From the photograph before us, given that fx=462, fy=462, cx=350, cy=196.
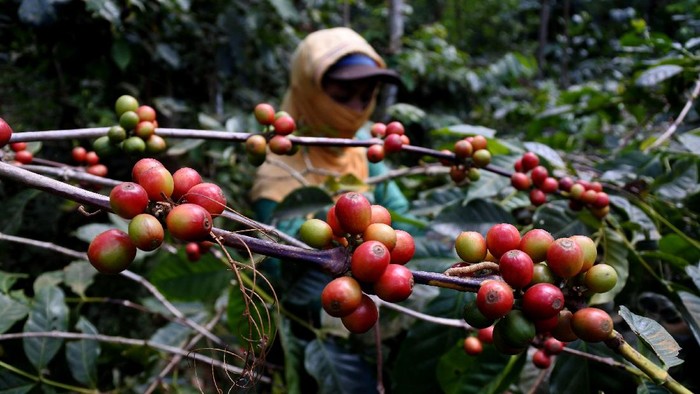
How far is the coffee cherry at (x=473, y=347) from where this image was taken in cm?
86

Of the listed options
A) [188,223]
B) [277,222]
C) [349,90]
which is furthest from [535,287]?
[349,90]

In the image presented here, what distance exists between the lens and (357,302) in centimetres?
41

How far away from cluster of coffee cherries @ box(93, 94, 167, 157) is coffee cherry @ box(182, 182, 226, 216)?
15.0 inches

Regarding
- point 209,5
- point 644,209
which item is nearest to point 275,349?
point 644,209

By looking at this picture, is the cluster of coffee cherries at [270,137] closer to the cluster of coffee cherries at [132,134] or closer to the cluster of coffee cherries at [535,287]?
the cluster of coffee cherries at [132,134]

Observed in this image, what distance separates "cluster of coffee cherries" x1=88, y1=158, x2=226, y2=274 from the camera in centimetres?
40

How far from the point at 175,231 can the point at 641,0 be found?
28.2 feet

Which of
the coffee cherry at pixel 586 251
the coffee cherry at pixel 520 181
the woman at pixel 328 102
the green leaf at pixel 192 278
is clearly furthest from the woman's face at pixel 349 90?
the coffee cherry at pixel 586 251

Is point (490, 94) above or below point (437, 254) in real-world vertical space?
below

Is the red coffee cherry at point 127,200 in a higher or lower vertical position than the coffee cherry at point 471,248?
higher

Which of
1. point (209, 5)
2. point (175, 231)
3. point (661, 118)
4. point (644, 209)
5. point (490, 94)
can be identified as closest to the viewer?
point (175, 231)

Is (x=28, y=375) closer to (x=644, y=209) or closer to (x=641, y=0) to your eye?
(x=644, y=209)

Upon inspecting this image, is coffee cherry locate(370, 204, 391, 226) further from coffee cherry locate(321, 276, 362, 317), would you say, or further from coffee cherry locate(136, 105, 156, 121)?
coffee cherry locate(136, 105, 156, 121)

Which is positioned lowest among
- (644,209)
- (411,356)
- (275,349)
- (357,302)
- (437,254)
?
(275,349)
